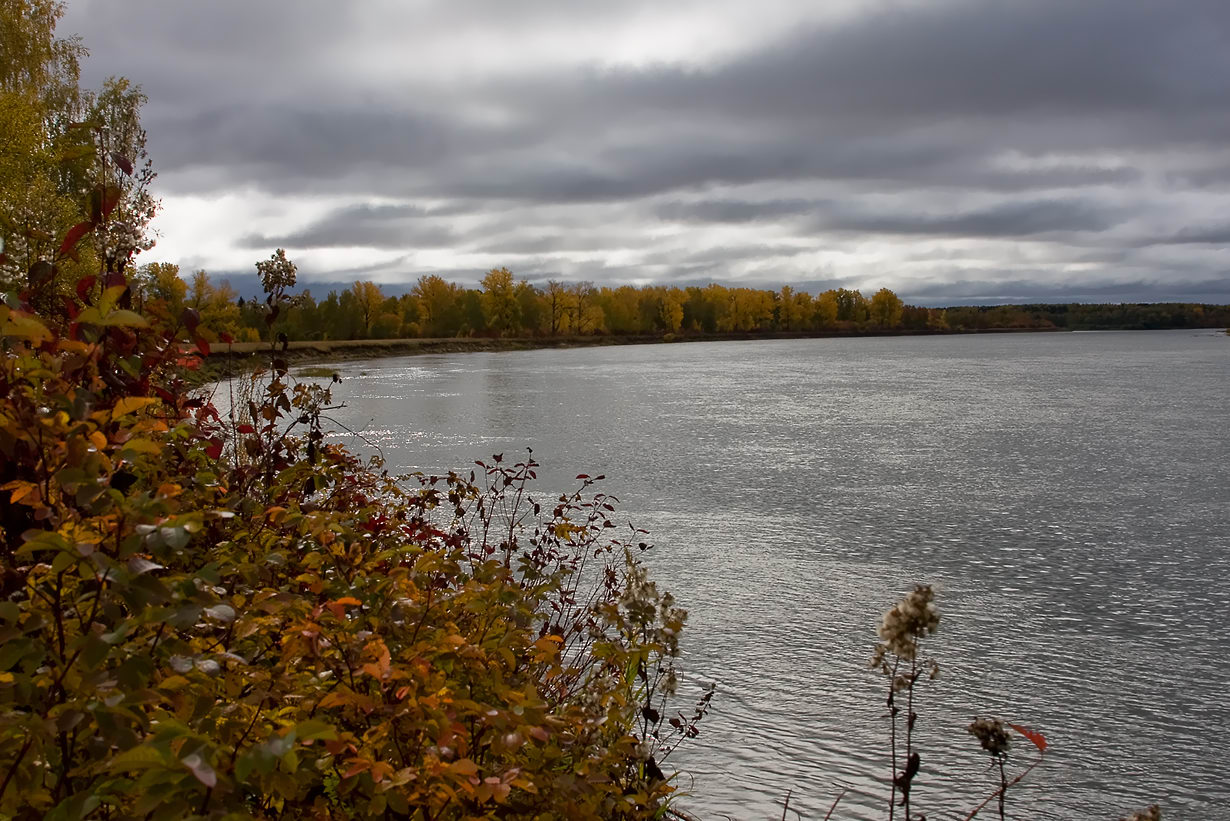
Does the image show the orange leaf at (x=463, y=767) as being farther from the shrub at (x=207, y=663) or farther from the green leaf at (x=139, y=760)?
the green leaf at (x=139, y=760)

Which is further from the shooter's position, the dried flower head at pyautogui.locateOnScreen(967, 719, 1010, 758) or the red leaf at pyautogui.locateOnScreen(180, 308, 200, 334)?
the red leaf at pyautogui.locateOnScreen(180, 308, 200, 334)

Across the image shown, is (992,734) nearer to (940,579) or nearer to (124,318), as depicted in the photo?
(124,318)

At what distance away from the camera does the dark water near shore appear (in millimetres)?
5305

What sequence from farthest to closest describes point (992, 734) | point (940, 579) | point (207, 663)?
1. point (940, 579)
2. point (992, 734)
3. point (207, 663)

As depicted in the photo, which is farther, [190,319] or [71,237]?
[190,319]

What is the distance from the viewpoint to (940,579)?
8.64 m

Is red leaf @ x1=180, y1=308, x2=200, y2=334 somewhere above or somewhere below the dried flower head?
above

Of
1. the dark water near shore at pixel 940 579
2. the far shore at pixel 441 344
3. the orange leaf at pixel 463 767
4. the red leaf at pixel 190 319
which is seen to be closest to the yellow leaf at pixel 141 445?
the orange leaf at pixel 463 767

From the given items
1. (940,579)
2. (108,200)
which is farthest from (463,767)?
(940,579)

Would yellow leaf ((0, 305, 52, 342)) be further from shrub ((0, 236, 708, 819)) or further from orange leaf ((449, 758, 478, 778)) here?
orange leaf ((449, 758, 478, 778))

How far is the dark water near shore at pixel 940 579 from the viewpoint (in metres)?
5.30

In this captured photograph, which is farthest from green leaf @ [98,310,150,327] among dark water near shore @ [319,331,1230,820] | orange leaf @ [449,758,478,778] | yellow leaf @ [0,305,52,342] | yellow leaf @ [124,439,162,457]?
dark water near shore @ [319,331,1230,820]

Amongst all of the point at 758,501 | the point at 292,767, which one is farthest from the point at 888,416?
the point at 292,767

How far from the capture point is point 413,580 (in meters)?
2.93
